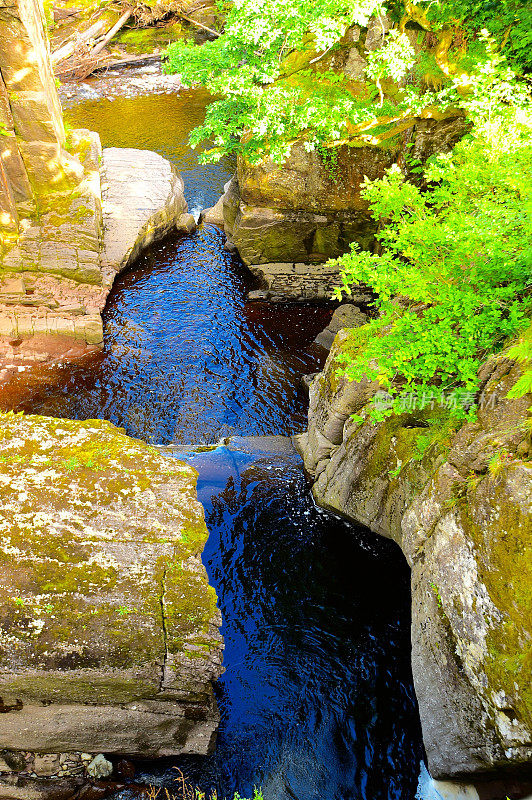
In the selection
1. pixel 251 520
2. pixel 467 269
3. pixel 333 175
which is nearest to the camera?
pixel 467 269

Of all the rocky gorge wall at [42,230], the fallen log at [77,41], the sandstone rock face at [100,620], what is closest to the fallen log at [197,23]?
the fallen log at [77,41]

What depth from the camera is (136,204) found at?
1864 centimetres

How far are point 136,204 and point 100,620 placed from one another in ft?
51.7

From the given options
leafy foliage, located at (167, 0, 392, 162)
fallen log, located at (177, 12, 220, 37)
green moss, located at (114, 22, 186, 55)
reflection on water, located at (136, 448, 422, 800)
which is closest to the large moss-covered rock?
leafy foliage, located at (167, 0, 392, 162)

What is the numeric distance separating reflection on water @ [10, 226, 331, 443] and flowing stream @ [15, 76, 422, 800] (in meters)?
0.05

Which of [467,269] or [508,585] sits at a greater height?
[467,269]

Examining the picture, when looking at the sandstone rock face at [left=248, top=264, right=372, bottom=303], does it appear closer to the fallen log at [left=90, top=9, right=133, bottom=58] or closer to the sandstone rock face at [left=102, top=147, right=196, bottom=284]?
the sandstone rock face at [left=102, top=147, right=196, bottom=284]

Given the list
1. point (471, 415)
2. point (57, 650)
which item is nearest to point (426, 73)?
point (471, 415)

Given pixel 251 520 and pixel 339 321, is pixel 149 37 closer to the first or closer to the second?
pixel 339 321

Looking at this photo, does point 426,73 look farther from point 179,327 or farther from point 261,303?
point 179,327

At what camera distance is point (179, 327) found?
52.0 ft

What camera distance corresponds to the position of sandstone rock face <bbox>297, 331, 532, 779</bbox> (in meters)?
5.13

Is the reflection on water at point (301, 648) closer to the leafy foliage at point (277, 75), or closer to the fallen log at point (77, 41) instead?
the leafy foliage at point (277, 75)

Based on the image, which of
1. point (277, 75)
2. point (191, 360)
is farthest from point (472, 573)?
point (277, 75)
